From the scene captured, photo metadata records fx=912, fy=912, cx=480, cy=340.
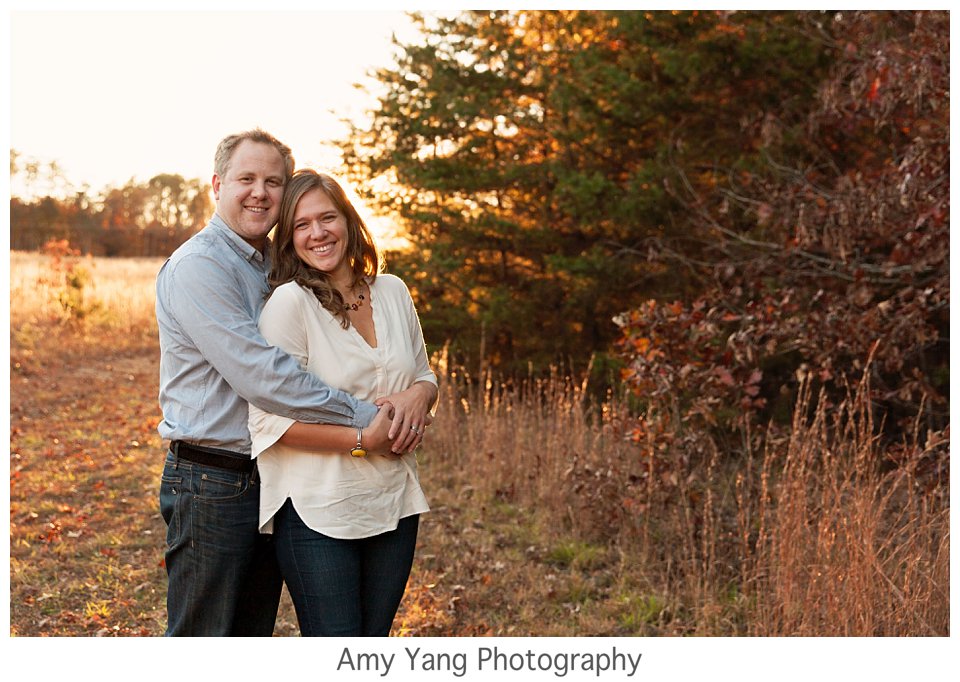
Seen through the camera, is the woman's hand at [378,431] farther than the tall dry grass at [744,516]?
No

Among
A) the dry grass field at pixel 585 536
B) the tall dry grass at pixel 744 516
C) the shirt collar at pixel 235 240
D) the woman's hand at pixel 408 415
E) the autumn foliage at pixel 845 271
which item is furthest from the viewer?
the autumn foliage at pixel 845 271

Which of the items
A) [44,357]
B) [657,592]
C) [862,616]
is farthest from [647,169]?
[44,357]

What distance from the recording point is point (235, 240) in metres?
2.82

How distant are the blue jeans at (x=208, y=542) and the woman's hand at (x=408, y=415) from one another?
0.47m

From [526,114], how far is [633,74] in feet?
4.18

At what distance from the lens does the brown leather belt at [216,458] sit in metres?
2.72

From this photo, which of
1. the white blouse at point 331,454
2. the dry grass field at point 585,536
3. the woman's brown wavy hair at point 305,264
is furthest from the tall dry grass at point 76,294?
the white blouse at point 331,454

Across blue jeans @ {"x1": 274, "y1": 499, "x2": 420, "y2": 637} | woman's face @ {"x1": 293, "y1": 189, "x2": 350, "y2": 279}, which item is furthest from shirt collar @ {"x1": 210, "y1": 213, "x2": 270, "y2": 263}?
blue jeans @ {"x1": 274, "y1": 499, "x2": 420, "y2": 637}

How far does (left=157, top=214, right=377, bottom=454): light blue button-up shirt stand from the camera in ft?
8.26

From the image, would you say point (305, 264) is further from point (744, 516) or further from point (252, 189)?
point (744, 516)

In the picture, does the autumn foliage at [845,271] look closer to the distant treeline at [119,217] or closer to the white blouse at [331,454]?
the white blouse at [331,454]

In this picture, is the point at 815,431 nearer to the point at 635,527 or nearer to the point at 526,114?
the point at 635,527

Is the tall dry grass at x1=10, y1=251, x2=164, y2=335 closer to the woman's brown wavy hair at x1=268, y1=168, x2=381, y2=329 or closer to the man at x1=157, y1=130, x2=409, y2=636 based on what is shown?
the man at x1=157, y1=130, x2=409, y2=636

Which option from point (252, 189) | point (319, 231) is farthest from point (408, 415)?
point (252, 189)
